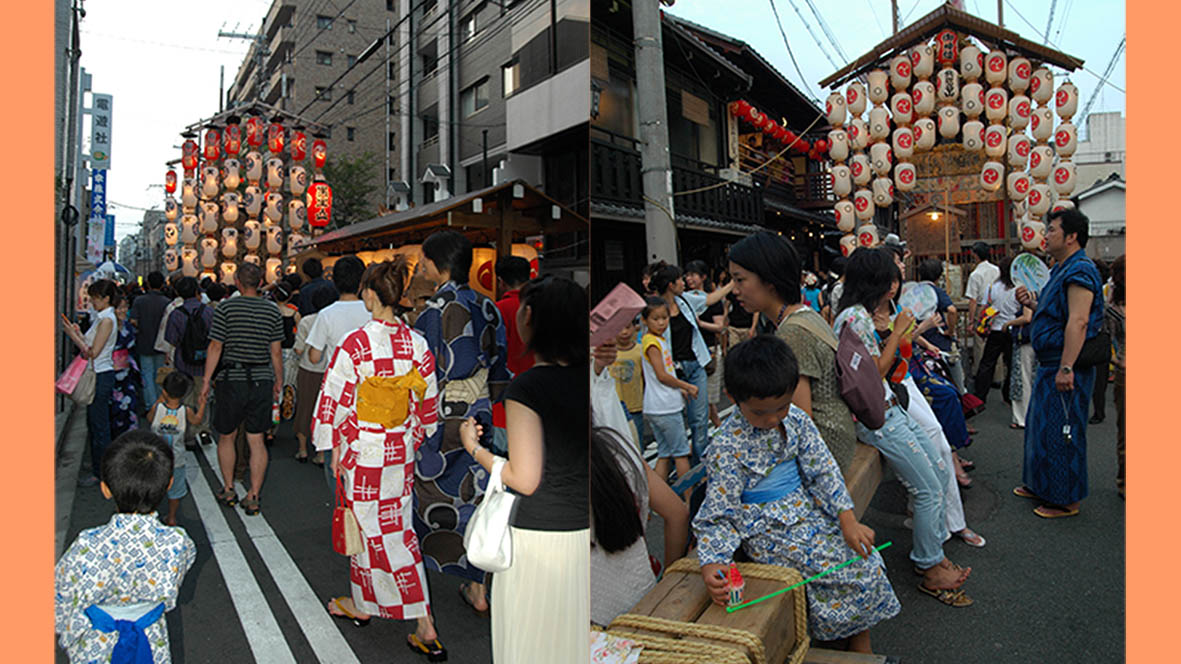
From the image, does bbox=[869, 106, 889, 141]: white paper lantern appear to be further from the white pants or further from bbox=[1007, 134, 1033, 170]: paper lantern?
the white pants

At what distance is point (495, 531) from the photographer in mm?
752

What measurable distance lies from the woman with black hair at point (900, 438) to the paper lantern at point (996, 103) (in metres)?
0.65

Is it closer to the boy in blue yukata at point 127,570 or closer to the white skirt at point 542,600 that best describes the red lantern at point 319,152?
the boy in blue yukata at point 127,570

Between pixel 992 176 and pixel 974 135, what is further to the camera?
pixel 992 176

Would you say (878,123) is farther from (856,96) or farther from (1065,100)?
(1065,100)

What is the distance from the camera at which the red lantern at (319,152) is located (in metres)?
0.97

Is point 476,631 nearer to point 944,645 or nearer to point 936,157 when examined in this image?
point 944,645

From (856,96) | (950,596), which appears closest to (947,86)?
(856,96)

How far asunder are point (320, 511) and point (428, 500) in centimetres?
15

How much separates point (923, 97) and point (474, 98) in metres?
2.36

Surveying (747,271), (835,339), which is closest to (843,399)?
(835,339)

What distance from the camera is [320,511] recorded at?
97 cm

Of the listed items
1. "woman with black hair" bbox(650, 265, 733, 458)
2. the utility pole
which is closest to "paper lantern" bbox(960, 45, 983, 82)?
"woman with black hair" bbox(650, 265, 733, 458)

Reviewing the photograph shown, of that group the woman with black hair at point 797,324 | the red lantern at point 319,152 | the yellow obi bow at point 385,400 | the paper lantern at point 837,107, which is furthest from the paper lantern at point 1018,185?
the red lantern at point 319,152
